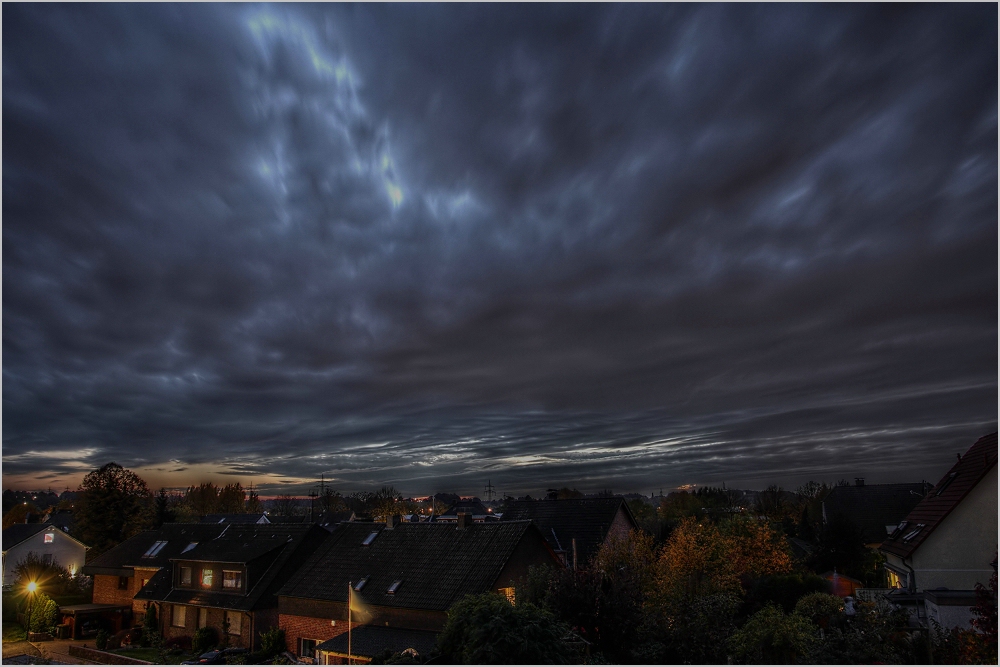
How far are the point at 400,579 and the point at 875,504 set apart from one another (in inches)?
2102

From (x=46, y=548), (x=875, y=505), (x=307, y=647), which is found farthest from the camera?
(x=46, y=548)

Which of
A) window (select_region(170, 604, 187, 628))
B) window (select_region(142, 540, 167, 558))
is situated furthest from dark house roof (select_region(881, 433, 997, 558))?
window (select_region(142, 540, 167, 558))

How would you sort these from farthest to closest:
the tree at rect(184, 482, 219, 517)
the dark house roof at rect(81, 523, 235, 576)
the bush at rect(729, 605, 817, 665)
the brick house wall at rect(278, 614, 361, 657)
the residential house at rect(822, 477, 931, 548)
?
1. the tree at rect(184, 482, 219, 517)
2. the residential house at rect(822, 477, 931, 548)
3. the dark house roof at rect(81, 523, 235, 576)
4. the brick house wall at rect(278, 614, 361, 657)
5. the bush at rect(729, 605, 817, 665)

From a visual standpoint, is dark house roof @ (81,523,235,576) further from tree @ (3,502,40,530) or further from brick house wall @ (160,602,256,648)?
tree @ (3,502,40,530)

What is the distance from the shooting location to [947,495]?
25641 millimetres

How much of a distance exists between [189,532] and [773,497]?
293 feet

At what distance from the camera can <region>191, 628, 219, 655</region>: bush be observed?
3694 centimetres

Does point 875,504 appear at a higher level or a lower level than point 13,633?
higher

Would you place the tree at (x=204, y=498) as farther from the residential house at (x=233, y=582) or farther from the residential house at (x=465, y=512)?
the residential house at (x=233, y=582)

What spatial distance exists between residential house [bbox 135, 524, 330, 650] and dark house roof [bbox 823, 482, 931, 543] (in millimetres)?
50380

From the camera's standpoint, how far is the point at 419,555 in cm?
3262

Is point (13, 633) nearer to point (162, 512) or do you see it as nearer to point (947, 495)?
point (162, 512)

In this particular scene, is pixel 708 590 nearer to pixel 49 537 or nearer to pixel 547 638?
pixel 547 638

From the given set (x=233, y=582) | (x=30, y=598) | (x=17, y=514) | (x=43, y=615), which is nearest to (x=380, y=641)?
(x=233, y=582)
